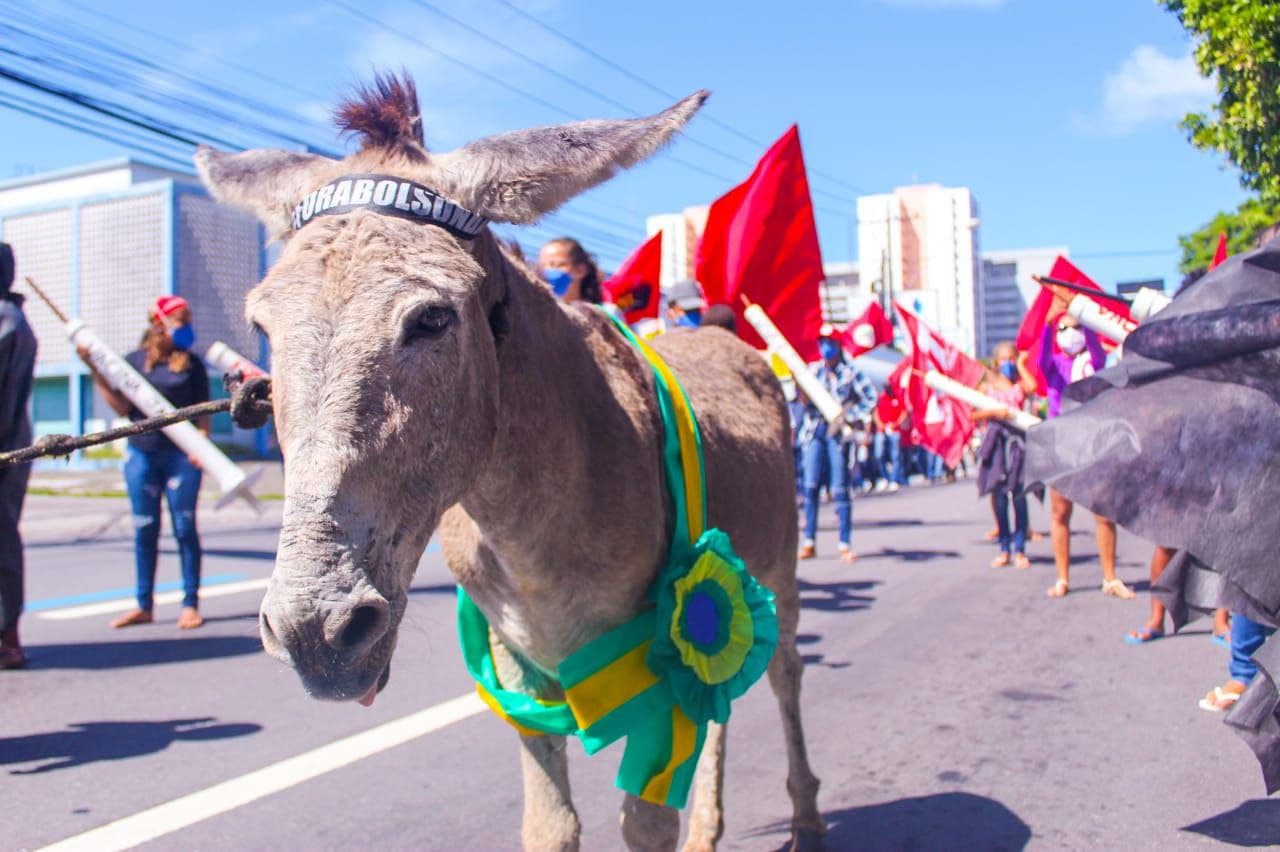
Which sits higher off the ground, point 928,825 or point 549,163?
point 549,163

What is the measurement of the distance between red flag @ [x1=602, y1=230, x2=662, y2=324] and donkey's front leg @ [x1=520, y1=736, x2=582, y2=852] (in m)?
4.14

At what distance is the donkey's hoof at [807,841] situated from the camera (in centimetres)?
359

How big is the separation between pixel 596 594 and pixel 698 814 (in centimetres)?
139

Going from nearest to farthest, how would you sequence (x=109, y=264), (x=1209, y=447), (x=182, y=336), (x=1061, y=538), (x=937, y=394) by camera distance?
(x=1209, y=447) < (x=182, y=336) < (x=1061, y=538) < (x=937, y=394) < (x=109, y=264)

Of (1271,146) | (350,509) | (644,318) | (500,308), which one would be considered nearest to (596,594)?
(500,308)

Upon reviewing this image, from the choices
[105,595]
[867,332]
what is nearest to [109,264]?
[105,595]

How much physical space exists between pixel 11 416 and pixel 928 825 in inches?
192

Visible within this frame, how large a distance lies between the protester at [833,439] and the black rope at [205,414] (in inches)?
314

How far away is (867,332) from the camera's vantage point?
12.2 meters

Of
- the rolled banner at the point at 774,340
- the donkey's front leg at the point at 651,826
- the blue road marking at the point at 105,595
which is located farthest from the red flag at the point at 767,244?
the blue road marking at the point at 105,595

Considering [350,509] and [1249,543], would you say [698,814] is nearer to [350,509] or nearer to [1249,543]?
[1249,543]

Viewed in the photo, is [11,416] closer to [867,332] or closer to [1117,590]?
[1117,590]

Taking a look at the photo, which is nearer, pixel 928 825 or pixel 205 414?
pixel 205 414

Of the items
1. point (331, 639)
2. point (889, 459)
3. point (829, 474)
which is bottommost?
point (889, 459)
